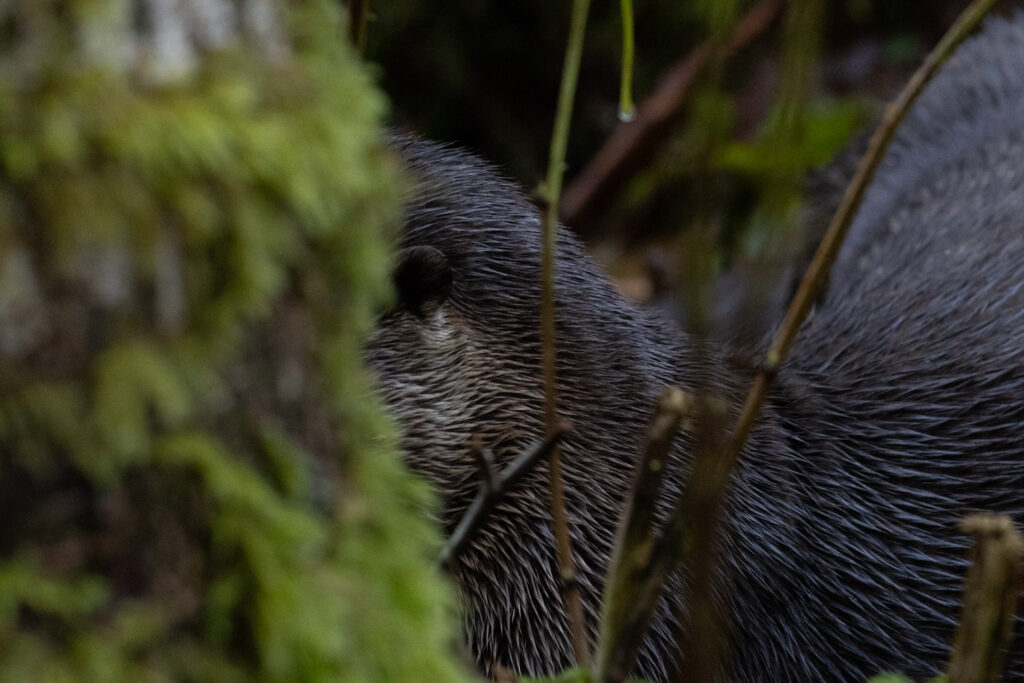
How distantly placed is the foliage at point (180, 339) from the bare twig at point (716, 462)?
0.32 meters

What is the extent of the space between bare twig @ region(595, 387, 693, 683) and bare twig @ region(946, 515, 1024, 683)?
1.05 feet

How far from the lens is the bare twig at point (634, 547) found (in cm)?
112

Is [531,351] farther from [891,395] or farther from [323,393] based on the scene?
[323,393]

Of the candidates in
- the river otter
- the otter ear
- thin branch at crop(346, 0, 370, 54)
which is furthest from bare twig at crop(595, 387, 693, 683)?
the otter ear

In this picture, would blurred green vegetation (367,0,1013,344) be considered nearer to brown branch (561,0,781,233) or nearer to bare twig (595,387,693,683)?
brown branch (561,0,781,233)

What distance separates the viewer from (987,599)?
1.15 meters

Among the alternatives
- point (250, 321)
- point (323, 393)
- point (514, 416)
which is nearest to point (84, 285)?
point (250, 321)

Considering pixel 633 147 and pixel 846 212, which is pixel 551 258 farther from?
pixel 633 147

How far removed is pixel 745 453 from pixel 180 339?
1.46 meters

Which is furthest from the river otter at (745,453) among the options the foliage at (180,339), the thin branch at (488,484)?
the foliage at (180,339)

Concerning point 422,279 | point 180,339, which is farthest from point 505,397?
point 180,339

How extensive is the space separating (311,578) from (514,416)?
3.84ft

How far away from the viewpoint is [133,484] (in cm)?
82

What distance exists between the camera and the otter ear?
1.99 metres
